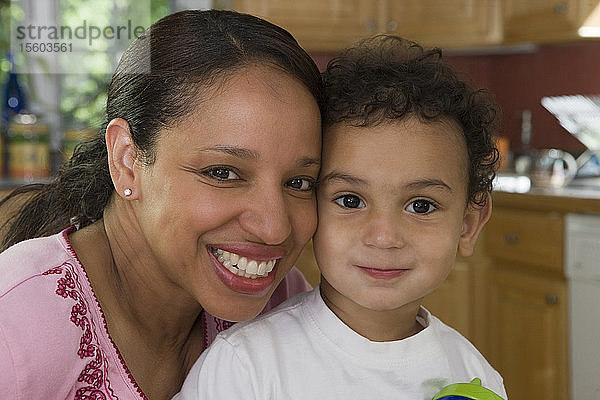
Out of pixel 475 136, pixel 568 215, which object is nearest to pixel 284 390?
pixel 475 136

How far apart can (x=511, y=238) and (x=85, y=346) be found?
2.10m

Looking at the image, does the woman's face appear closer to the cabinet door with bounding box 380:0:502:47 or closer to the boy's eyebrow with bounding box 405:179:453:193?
the boy's eyebrow with bounding box 405:179:453:193

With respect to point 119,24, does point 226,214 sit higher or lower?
lower

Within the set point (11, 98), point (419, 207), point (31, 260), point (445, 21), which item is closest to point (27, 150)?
point (11, 98)

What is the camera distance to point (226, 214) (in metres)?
0.96

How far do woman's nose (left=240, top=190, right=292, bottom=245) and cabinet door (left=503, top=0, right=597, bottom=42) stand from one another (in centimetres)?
234

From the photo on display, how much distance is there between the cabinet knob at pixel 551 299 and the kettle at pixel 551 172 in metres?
0.46

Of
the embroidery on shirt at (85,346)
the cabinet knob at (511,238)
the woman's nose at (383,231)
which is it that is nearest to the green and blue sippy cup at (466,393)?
the woman's nose at (383,231)

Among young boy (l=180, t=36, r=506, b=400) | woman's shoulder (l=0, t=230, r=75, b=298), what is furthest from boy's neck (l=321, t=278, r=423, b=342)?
woman's shoulder (l=0, t=230, r=75, b=298)

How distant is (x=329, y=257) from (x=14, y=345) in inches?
15.9

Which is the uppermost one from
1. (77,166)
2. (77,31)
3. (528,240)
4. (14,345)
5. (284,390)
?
(77,31)

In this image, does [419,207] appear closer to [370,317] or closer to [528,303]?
[370,317]

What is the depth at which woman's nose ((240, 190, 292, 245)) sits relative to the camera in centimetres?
96

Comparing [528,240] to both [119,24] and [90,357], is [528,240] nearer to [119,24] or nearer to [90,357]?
[119,24]
